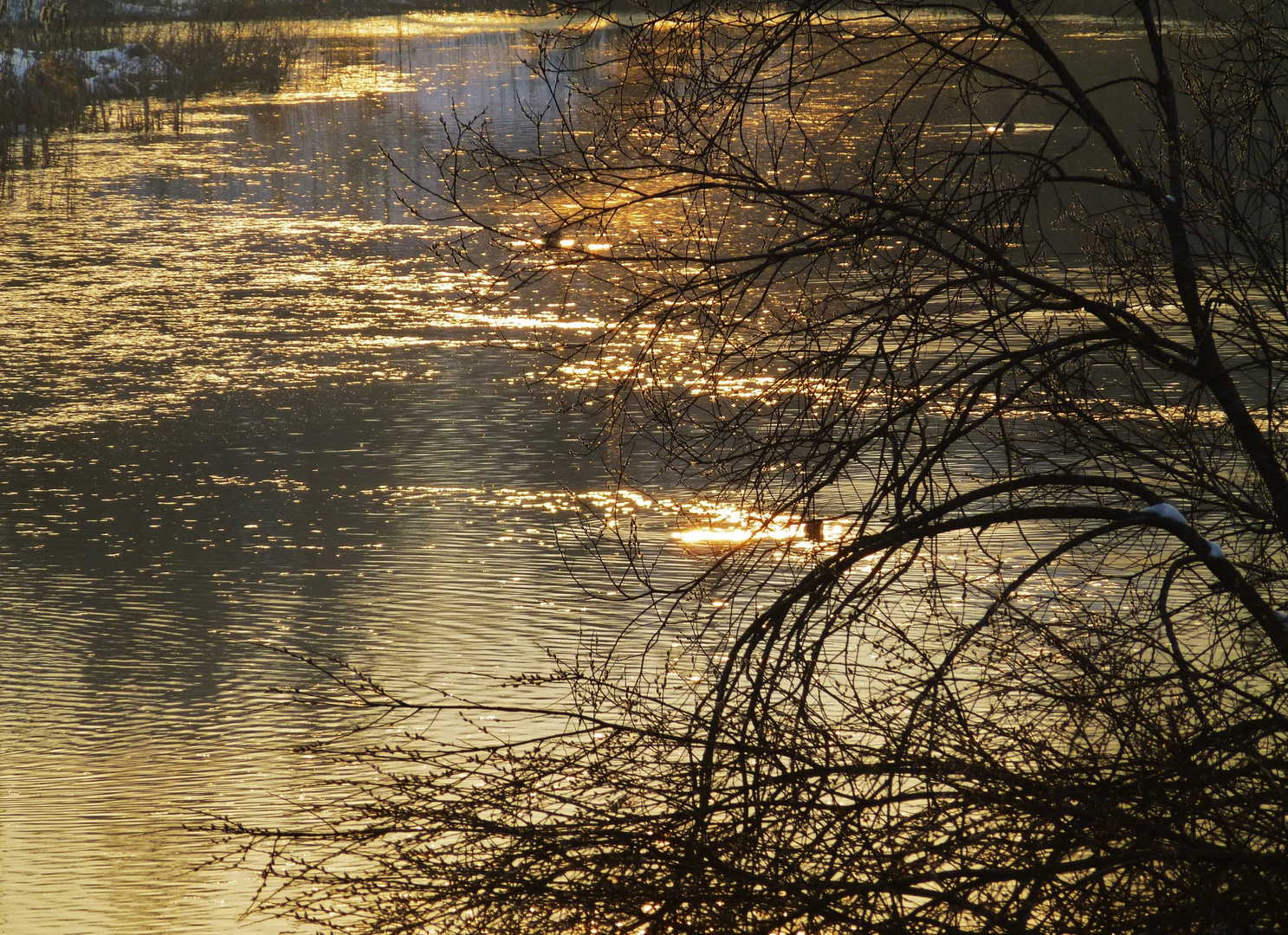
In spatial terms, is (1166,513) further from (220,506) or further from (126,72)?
(126,72)

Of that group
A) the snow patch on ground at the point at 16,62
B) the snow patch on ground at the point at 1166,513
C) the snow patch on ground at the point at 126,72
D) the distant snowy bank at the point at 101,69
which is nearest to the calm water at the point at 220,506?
the snow patch on ground at the point at 1166,513

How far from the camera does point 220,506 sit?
21.3 ft

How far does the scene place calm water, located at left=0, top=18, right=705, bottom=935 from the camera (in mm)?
4309

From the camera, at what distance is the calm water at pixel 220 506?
170 inches

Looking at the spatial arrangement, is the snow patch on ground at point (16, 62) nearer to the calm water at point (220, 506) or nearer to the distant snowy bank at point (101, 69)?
the distant snowy bank at point (101, 69)

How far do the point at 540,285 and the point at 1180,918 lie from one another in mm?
7840

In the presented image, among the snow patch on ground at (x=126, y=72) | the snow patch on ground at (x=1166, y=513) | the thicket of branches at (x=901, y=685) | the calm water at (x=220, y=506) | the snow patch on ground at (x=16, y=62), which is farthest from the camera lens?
the snow patch on ground at (x=126, y=72)

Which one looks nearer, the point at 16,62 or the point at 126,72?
the point at 16,62

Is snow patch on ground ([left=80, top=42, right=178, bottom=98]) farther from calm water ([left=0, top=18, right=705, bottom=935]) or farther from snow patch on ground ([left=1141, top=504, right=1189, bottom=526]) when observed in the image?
snow patch on ground ([left=1141, top=504, right=1189, bottom=526])

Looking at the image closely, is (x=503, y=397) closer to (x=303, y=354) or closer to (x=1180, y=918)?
(x=303, y=354)

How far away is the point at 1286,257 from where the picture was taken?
11.1 feet

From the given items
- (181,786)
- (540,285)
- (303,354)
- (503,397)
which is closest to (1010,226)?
(181,786)

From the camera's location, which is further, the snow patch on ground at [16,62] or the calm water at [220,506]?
the snow patch on ground at [16,62]

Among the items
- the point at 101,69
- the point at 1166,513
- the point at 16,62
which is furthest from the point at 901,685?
the point at 101,69
